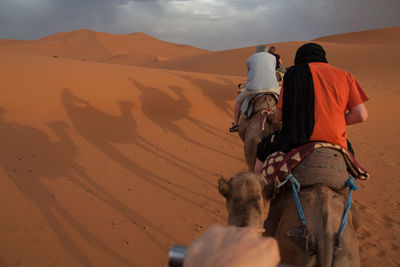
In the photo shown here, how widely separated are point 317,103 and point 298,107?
0.16 metres

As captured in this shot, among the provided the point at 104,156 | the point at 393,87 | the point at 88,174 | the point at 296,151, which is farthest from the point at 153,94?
the point at 393,87

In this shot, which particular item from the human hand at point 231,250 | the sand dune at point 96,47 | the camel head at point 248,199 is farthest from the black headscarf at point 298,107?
the sand dune at point 96,47

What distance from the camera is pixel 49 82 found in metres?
9.66

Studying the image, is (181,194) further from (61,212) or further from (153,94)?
(153,94)

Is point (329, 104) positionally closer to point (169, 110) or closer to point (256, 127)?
point (256, 127)

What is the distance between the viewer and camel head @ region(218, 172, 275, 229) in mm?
1646

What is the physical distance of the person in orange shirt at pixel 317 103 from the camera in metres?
2.18

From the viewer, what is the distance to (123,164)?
6336mm

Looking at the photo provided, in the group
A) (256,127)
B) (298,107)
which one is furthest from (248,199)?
(256,127)

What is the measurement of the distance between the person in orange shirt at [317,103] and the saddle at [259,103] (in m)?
2.12

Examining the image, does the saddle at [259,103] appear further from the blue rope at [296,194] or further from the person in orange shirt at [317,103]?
the blue rope at [296,194]

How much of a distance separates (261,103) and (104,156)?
14.1 ft

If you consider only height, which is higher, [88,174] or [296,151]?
[296,151]

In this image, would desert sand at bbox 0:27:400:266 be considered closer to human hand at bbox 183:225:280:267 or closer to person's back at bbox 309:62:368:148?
person's back at bbox 309:62:368:148
